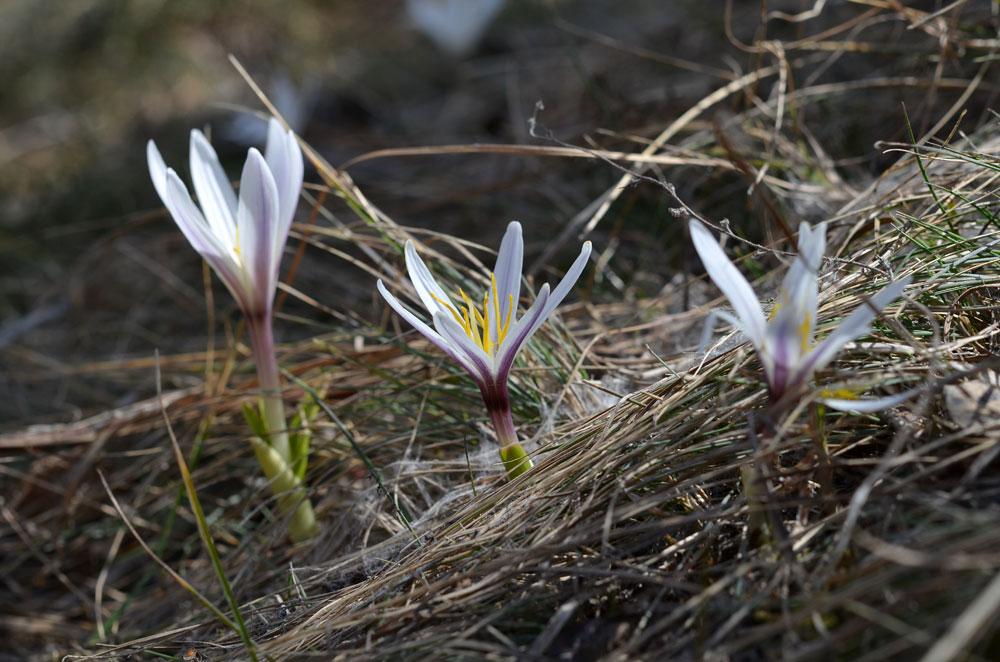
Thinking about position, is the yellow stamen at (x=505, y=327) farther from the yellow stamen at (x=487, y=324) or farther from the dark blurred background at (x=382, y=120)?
the dark blurred background at (x=382, y=120)

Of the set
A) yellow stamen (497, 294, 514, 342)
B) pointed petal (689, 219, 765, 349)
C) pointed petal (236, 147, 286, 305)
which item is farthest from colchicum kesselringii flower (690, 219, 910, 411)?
pointed petal (236, 147, 286, 305)

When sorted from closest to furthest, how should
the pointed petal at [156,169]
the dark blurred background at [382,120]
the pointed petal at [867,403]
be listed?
1. the pointed petal at [867,403]
2. the pointed petal at [156,169]
3. the dark blurred background at [382,120]

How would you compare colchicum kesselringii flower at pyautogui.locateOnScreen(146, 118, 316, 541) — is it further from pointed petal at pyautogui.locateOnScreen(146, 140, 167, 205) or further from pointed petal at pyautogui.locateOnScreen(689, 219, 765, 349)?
pointed petal at pyautogui.locateOnScreen(689, 219, 765, 349)

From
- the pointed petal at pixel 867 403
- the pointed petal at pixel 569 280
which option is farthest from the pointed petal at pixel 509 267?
the pointed petal at pixel 867 403

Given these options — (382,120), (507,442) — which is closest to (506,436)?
(507,442)

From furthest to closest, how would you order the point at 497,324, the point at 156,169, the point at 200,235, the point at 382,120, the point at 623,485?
the point at 382,120 → the point at 156,169 → the point at 200,235 → the point at 497,324 → the point at 623,485

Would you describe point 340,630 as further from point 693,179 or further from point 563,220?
point 693,179

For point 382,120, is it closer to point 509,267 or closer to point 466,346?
point 509,267
